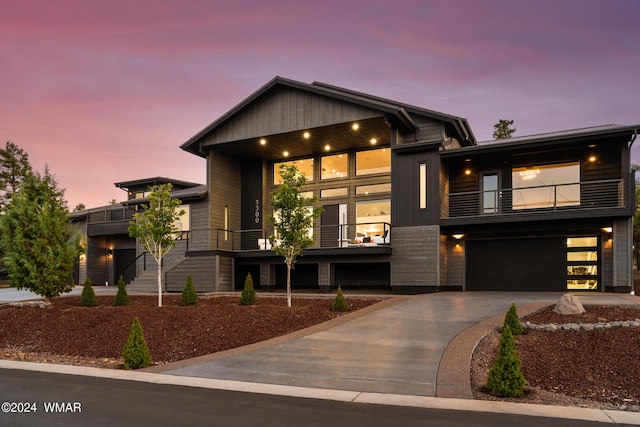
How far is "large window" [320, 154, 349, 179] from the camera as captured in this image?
2297 centimetres

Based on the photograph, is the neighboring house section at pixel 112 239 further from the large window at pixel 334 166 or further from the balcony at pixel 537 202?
the balcony at pixel 537 202

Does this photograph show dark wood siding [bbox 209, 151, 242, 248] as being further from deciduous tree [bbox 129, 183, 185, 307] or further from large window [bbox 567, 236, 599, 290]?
large window [bbox 567, 236, 599, 290]

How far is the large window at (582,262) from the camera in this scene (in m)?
18.0

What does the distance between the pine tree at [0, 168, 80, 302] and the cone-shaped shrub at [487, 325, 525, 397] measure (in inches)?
589

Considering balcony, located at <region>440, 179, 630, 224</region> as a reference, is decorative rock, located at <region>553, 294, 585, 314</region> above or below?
below

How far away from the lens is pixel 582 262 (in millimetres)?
18219

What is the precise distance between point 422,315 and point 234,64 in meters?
18.5

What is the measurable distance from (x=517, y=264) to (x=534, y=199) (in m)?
3.00

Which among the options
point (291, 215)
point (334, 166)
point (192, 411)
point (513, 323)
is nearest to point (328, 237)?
point (334, 166)

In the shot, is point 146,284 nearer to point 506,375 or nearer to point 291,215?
point 291,215

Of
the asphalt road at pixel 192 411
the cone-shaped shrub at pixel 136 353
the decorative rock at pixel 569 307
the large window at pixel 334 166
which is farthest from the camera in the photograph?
the large window at pixel 334 166

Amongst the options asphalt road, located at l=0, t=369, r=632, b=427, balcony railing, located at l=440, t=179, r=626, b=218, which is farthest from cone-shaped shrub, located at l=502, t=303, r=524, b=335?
balcony railing, located at l=440, t=179, r=626, b=218

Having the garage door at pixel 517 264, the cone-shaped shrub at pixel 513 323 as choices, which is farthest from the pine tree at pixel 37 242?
the garage door at pixel 517 264

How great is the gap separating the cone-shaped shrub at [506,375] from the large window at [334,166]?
1666 cm
